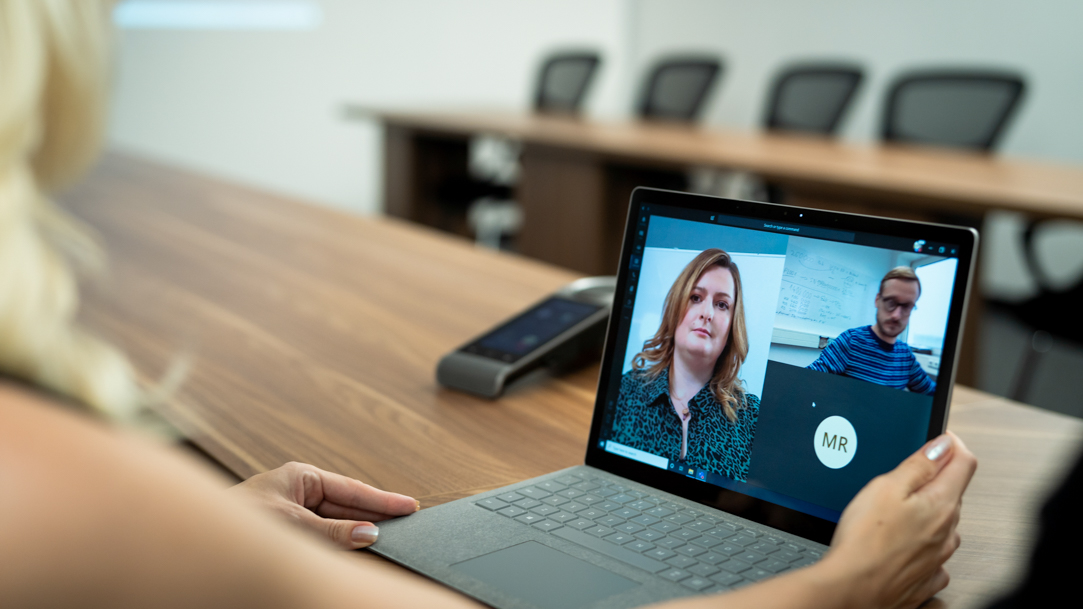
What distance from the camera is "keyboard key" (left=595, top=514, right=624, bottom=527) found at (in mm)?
725

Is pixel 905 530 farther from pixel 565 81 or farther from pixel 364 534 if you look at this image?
pixel 565 81

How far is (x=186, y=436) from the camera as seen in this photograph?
91 centimetres

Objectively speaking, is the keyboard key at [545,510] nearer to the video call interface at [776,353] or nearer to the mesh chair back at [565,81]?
the video call interface at [776,353]

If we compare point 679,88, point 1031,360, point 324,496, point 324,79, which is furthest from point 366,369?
point 324,79

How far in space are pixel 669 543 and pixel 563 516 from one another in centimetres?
9

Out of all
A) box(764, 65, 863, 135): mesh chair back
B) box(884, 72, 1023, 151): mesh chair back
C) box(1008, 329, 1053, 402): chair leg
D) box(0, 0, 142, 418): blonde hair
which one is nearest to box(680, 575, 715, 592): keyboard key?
box(0, 0, 142, 418): blonde hair

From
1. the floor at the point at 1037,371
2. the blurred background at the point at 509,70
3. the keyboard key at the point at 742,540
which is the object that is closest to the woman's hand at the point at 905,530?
the keyboard key at the point at 742,540

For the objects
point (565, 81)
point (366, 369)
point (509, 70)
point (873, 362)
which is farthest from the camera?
point (509, 70)

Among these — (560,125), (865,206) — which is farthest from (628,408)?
(560,125)

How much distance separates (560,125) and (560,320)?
2.73 meters

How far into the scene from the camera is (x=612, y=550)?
687 mm

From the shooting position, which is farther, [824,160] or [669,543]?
[824,160]

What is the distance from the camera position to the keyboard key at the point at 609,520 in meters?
0.73

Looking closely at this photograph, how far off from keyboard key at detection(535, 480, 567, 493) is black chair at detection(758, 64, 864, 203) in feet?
10.5
